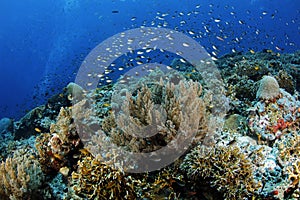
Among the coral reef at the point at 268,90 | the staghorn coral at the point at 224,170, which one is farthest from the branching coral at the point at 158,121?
the coral reef at the point at 268,90

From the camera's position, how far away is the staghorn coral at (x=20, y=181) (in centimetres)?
452

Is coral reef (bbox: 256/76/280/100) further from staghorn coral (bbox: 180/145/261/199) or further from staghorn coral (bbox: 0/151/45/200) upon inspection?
staghorn coral (bbox: 0/151/45/200)

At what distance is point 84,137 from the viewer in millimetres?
5246

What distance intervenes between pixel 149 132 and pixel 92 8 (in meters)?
84.6

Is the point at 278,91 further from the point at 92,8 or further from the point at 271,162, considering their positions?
the point at 92,8

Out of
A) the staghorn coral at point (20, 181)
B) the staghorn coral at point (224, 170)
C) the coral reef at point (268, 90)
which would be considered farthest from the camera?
the coral reef at point (268, 90)

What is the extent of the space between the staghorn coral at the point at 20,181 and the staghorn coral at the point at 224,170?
283 cm

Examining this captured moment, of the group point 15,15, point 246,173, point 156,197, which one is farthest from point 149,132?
point 15,15

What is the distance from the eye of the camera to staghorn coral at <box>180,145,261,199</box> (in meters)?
3.66

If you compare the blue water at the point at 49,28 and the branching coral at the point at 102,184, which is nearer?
Answer: the branching coral at the point at 102,184

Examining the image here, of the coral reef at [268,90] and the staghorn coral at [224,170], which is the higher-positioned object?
the coral reef at [268,90]

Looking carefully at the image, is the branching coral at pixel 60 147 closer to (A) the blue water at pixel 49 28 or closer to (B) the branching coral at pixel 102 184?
(B) the branching coral at pixel 102 184

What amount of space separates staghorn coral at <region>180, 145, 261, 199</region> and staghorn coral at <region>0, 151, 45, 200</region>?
A: 2.83m

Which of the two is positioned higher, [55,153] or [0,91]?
[0,91]
